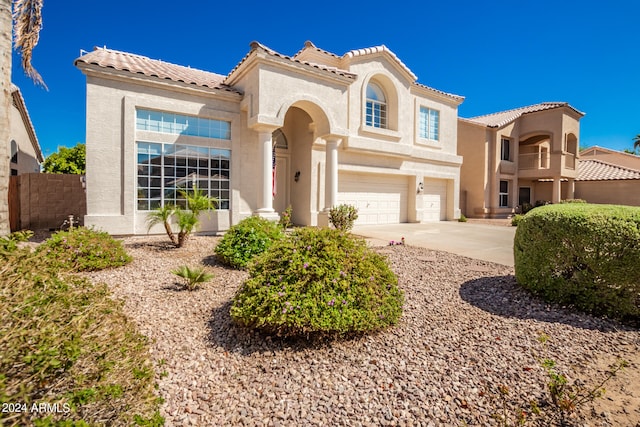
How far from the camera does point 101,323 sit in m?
2.28

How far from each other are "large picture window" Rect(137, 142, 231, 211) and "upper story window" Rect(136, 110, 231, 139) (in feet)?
1.62

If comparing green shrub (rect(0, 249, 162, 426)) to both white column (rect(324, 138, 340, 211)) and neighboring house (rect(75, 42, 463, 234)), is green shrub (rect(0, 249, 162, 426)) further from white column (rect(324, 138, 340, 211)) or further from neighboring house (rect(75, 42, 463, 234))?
white column (rect(324, 138, 340, 211))

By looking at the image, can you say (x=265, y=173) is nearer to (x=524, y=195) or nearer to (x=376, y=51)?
(x=376, y=51)

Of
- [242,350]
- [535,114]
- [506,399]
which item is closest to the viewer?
[506,399]

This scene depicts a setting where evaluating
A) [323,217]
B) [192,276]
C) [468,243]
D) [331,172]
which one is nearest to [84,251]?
[192,276]

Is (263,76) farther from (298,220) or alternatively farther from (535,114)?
(535,114)

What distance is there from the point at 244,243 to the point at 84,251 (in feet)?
9.87

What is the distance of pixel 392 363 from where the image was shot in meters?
3.21

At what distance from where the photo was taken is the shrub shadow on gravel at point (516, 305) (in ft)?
13.4

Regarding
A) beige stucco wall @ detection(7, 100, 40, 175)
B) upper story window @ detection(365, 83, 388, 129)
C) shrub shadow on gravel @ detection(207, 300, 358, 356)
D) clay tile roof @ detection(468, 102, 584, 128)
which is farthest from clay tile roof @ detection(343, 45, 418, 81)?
beige stucco wall @ detection(7, 100, 40, 175)

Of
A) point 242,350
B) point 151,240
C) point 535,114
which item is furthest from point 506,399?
point 535,114

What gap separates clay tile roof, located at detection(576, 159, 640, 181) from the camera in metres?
22.9

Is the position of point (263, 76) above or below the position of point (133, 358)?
above

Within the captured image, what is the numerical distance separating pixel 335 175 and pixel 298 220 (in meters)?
2.73
